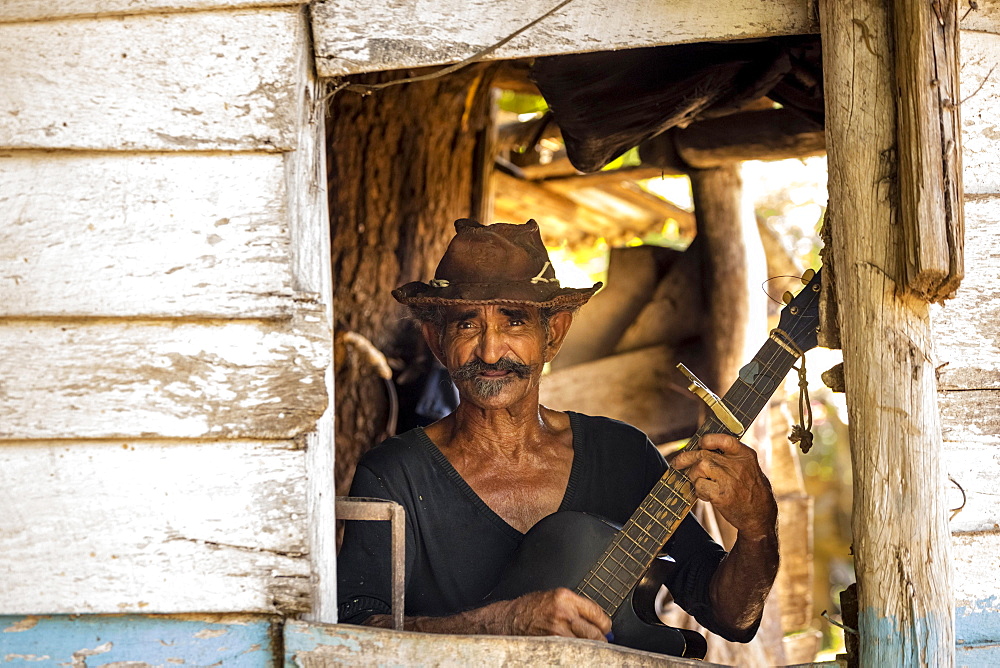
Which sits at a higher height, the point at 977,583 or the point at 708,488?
the point at 708,488

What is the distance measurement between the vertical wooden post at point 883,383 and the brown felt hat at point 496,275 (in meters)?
1.27

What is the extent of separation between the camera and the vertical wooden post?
1690mm

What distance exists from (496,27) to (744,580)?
160 centimetres

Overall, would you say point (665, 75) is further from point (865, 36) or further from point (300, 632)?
point (300, 632)

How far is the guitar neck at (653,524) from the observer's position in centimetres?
230

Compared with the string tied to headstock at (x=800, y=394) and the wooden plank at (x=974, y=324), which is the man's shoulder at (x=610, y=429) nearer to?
the string tied to headstock at (x=800, y=394)

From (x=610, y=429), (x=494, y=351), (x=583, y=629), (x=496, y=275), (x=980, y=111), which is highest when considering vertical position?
(x=980, y=111)

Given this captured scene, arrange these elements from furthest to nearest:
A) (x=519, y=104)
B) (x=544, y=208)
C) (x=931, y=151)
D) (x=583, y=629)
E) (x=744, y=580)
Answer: (x=519, y=104)
(x=544, y=208)
(x=744, y=580)
(x=583, y=629)
(x=931, y=151)

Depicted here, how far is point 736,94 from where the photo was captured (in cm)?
313

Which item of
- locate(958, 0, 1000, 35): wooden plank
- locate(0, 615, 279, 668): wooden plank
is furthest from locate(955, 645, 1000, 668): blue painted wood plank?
locate(0, 615, 279, 668): wooden plank

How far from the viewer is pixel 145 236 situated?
6.02 feet

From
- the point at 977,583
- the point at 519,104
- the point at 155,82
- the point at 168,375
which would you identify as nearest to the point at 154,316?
the point at 168,375

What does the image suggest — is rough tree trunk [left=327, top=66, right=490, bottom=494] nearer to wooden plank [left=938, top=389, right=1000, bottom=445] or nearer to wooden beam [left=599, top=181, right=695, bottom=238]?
wooden beam [left=599, top=181, right=695, bottom=238]

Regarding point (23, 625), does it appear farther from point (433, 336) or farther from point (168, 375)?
point (433, 336)
